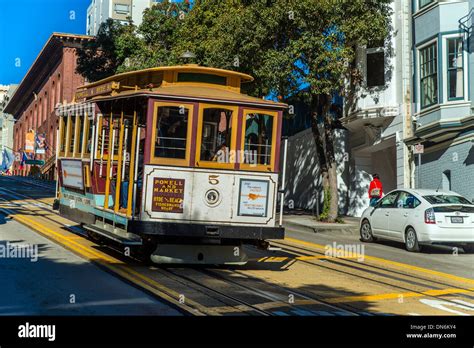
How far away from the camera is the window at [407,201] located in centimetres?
1592

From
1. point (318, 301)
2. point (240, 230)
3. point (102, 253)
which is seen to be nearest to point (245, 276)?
point (240, 230)

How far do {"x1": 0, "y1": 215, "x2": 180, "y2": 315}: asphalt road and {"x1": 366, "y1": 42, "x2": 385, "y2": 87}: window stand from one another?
1621 cm

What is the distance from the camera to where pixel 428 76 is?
73.6 feet

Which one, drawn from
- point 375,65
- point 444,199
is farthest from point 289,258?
point 375,65

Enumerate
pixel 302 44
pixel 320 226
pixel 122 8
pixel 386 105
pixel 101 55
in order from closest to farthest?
pixel 302 44
pixel 320 226
pixel 386 105
pixel 101 55
pixel 122 8

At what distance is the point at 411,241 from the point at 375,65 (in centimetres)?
1098

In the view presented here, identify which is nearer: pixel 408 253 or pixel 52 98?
pixel 408 253

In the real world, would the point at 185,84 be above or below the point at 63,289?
above

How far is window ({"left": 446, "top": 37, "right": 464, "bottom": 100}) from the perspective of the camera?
2088cm

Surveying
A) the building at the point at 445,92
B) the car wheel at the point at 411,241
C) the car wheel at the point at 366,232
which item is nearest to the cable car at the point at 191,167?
the car wheel at the point at 411,241

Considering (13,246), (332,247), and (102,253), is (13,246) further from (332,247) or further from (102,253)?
(332,247)

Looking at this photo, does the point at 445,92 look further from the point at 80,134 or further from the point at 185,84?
the point at 80,134

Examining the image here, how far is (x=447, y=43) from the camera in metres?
21.4

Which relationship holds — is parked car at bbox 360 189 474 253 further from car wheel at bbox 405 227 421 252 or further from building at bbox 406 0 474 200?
building at bbox 406 0 474 200
